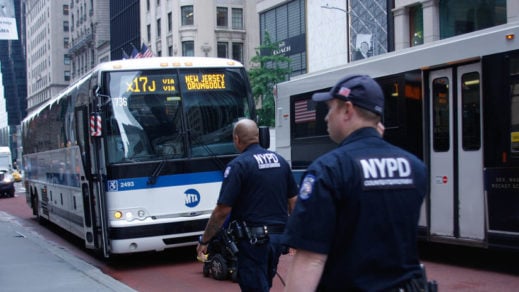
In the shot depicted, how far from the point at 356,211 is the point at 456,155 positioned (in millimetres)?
7291

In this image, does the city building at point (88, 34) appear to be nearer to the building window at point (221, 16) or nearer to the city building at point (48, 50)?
the city building at point (48, 50)

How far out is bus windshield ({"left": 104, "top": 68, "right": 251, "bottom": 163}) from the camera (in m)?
10.4

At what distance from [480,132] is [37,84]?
123449 mm

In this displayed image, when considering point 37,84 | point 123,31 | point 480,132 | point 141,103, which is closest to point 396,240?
point 480,132

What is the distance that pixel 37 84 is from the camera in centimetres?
12381

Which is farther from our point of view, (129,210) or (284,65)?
(284,65)

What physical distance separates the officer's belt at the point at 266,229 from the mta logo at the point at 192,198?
550cm

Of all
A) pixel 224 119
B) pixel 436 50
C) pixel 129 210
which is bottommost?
pixel 129 210

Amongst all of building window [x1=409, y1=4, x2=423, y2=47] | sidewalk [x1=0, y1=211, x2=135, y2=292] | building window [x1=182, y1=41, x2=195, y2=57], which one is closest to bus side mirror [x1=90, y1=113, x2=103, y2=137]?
sidewalk [x1=0, y1=211, x2=135, y2=292]

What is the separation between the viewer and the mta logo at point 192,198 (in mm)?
10664

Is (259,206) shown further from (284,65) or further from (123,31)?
(123,31)

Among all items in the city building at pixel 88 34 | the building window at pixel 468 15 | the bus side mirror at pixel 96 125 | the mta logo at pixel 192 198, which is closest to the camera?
the bus side mirror at pixel 96 125

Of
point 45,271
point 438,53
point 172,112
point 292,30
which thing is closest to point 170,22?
point 292,30

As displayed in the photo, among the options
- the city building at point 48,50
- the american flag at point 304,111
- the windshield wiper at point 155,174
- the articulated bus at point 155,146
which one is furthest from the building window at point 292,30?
the city building at point 48,50
